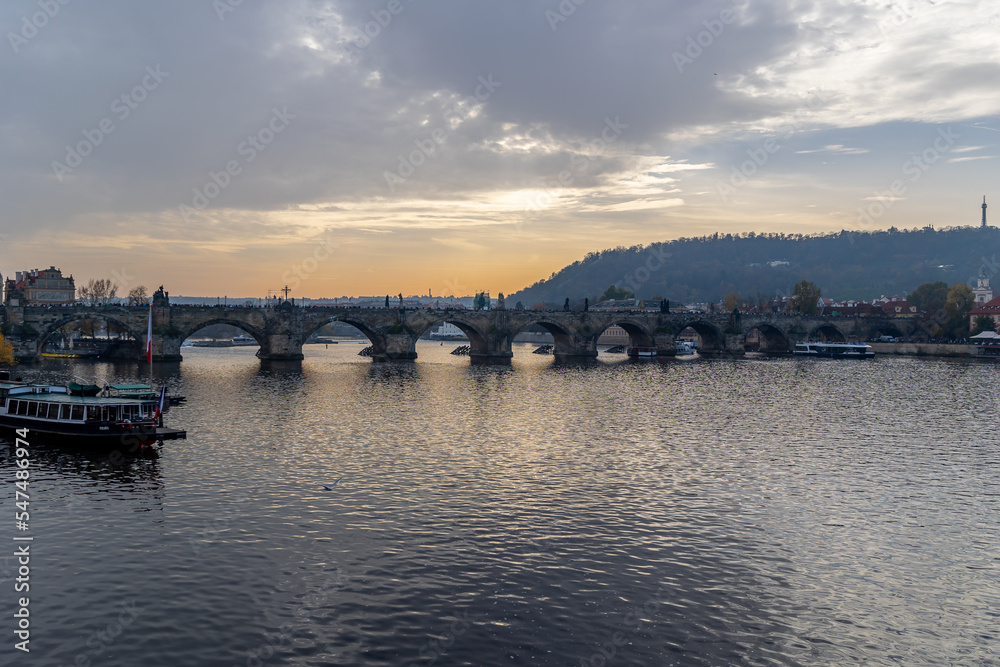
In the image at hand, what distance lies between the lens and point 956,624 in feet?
68.4

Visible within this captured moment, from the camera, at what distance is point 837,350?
166875 mm

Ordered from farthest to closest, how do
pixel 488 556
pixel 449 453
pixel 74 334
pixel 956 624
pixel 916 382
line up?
1. pixel 74 334
2. pixel 916 382
3. pixel 449 453
4. pixel 488 556
5. pixel 956 624

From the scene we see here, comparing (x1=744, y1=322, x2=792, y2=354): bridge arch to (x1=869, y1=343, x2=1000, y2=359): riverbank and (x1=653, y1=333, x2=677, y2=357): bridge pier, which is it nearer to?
(x1=869, y1=343, x2=1000, y2=359): riverbank

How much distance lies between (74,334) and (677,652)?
20318cm

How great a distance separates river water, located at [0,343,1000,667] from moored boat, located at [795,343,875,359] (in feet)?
371

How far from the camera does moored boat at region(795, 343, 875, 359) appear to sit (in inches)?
6348

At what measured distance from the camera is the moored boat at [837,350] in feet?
529

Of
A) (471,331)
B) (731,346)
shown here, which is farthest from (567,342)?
(731,346)

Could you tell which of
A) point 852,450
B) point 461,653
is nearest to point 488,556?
point 461,653

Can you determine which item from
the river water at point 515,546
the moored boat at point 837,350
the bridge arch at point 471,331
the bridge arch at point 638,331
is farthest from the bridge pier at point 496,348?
the river water at point 515,546

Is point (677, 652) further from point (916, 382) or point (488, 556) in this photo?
point (916, 382)

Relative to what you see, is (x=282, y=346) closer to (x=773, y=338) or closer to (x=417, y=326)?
(x=417, y=326)

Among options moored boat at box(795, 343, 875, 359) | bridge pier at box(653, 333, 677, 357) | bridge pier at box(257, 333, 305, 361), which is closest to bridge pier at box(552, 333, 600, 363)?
bridge pier at box(653, 333, 677, 357)

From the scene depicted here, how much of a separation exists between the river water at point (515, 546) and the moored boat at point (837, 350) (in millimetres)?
112979
